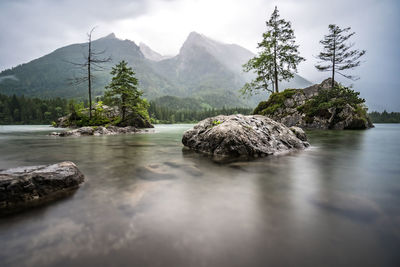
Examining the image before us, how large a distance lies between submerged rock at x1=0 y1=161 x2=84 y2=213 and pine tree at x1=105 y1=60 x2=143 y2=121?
24157mm

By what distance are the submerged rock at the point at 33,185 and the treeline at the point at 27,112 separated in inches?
3769

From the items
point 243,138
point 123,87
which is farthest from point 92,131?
point 243,138

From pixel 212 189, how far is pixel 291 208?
5.00 ft

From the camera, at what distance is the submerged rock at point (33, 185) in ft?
9.77

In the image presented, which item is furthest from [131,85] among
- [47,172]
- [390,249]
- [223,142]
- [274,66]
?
[390,249]

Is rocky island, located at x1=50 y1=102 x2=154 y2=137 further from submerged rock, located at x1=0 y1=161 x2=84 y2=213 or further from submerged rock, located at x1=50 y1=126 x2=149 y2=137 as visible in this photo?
submerged rock, located at x1=0 y1=161 x2=84 y2=213

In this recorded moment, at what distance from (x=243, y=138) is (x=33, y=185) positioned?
20.7 feet

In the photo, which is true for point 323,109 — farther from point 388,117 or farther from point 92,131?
point 388,117

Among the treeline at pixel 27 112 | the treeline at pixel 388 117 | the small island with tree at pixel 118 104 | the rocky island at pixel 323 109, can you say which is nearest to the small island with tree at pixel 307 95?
the rocky island at pixel 323 109

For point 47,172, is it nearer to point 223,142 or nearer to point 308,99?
point 223,142

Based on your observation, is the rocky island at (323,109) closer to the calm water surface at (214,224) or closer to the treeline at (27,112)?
the calm water surface at (214,224)

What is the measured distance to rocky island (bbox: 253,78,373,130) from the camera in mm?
23141

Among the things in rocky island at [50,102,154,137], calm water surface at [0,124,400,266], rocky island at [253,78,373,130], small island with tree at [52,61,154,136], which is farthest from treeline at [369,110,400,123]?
calm water surface at [0,124,400,266]

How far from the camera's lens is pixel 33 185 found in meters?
3.27
